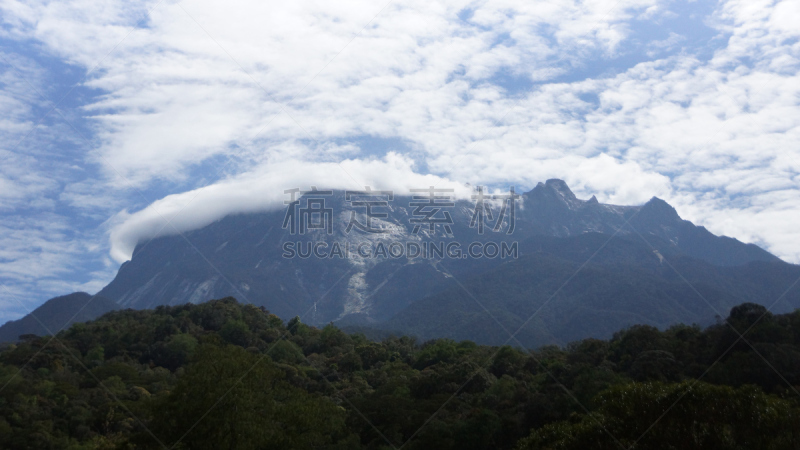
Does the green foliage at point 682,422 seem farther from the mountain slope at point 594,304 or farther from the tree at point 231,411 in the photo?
the mountain slope at point 594,304

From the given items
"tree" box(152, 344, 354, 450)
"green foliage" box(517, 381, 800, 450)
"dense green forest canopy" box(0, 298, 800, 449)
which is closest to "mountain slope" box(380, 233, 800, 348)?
"dense green forest canopy" box(0, 298, 800, 449)

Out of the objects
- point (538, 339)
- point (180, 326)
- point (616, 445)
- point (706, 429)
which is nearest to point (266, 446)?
point (616, 445)

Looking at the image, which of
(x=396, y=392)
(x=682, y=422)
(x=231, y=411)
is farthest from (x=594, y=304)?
(x=682, y=422)

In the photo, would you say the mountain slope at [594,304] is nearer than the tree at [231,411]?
No

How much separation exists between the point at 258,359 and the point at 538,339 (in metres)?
126

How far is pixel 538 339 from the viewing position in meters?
155

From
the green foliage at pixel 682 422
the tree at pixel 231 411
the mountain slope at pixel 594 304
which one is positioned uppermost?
the tree at pixel 231 411

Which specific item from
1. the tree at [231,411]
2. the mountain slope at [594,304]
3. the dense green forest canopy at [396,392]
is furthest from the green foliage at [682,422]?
the mountain slope at [594,304]

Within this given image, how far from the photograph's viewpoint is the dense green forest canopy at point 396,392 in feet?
88.6

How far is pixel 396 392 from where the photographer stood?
207ft

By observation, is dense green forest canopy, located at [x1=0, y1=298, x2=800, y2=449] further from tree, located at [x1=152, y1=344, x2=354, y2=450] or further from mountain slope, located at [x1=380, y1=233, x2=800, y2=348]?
mountain slope, located at [x1=380, y1=233, x2=800, y2=348]

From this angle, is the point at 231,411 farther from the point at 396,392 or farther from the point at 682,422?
the point at 396,392

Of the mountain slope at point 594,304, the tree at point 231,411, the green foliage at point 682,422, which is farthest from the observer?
the mountain slope at point 594,304

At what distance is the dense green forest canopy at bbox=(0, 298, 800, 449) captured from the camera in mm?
27016
